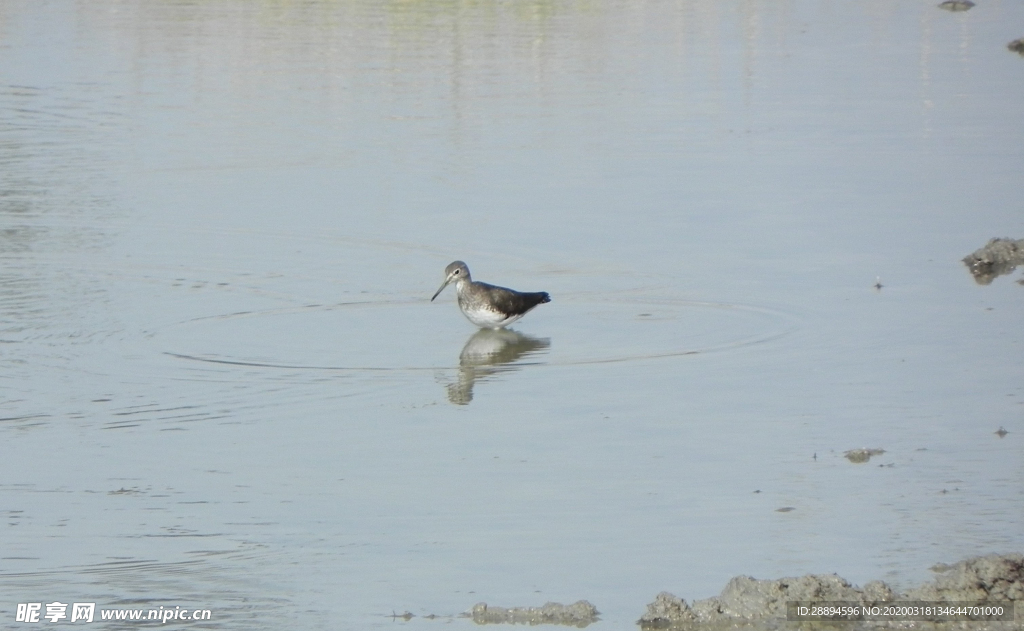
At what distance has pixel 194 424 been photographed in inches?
352

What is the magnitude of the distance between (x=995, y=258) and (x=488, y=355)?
446 centimetres

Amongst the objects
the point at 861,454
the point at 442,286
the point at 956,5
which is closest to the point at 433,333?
the point at 442,286

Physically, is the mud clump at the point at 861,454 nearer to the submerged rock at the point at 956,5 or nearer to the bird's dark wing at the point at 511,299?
the bird's dark wing at the point at 511,299

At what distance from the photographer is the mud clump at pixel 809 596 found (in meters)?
6.02

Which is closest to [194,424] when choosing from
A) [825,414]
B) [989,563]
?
[825,414]

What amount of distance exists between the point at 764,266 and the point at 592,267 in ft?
4.40

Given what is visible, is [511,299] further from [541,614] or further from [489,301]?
[541,614]

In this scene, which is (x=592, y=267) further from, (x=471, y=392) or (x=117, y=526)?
(x=117, y=526)

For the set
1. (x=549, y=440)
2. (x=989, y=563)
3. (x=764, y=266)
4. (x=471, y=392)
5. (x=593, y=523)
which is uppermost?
(x=764, y=266)

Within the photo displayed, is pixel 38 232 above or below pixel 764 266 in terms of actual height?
above

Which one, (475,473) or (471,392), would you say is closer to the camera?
(475,473)

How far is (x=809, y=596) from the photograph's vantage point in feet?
20.0

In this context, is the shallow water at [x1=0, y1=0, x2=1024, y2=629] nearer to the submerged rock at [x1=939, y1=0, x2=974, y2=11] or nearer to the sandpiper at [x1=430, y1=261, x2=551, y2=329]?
the sandpiper at [x1=430, y1=261, x2=551, y2=329]

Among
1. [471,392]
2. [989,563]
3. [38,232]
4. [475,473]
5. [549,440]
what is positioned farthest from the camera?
[38,232]
